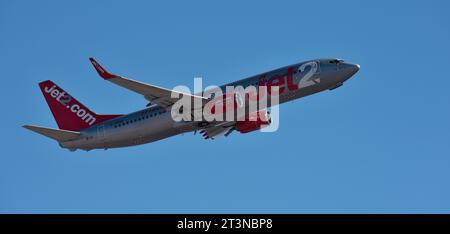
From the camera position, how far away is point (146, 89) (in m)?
69.7

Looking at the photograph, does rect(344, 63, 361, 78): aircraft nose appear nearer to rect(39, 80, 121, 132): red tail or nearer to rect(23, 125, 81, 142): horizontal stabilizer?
rect(39, 80, 121, 132): red tail

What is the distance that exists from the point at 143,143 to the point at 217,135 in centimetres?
759

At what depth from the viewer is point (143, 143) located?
75.8 m

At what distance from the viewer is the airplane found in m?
71.7

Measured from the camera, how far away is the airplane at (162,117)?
71688 millimetres

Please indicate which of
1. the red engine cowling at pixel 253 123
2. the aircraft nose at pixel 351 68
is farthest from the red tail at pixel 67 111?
the aircraft nose at pixel 351 68

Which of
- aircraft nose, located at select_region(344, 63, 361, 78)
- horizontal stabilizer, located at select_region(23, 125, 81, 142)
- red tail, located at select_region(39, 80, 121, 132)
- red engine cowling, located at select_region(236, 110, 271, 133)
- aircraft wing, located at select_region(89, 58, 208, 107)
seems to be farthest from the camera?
red tail, located at select_region(39, 80, 121, 132)

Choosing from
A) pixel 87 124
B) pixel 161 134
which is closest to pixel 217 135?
pixel 161 134

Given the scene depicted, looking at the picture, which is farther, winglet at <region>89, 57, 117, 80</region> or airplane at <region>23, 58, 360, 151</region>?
airplane at <region>23, 58, 360, 151</region>

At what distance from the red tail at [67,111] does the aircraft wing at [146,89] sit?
7465 millimetres

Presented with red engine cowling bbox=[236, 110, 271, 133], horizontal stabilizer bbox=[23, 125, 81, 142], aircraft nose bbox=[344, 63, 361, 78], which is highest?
aircraft nose bbox=[344, 63, 361, 78]

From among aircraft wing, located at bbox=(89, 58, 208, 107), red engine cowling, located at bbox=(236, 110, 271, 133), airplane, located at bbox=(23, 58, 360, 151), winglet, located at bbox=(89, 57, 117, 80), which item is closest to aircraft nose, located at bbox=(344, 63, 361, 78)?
airplane, located at bbox=(23, 58, 360, 151)

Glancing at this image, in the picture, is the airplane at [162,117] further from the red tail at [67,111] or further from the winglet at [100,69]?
the winglet at [100,69]
